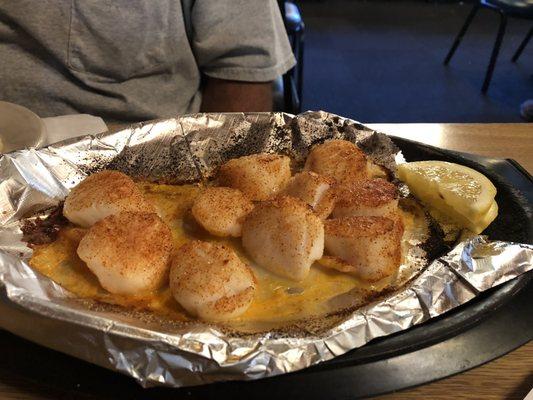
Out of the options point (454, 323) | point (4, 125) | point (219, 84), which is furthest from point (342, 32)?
point (454, 323)

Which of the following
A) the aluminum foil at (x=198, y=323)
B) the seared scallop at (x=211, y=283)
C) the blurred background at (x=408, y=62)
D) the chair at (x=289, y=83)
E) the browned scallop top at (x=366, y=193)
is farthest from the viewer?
the blurred background at (x=408, y=62)

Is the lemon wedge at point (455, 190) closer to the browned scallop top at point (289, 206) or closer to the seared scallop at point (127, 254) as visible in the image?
the browned scallop top at point (289, 206)

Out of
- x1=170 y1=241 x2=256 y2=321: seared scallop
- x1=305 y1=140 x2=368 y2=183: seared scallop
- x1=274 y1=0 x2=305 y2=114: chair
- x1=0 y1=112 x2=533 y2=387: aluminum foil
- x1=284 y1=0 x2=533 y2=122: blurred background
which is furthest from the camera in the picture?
x1=284 y1=0 x2=533 y2=122: blurred background

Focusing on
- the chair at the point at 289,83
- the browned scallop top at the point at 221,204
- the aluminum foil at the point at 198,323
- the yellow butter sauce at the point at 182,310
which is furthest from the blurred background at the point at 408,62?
the yellow butter sauce at the point at 182,310

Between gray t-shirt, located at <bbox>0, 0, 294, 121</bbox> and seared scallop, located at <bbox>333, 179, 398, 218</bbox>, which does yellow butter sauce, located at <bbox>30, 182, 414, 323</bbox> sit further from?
gray t-shirt, located at <bbox>0, 0, 294, 121</bbox>

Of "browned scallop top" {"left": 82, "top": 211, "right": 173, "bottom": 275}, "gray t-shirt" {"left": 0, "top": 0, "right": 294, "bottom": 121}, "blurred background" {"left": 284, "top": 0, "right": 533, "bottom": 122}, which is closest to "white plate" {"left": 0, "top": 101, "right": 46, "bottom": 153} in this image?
"gray t-shirt" {"left": 0, "top": 0, "right": 294, "bottom": 121}

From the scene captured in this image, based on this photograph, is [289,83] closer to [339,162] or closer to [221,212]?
[339,162]
